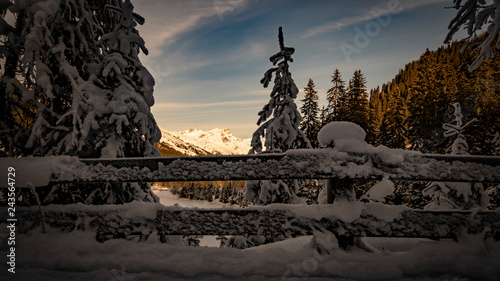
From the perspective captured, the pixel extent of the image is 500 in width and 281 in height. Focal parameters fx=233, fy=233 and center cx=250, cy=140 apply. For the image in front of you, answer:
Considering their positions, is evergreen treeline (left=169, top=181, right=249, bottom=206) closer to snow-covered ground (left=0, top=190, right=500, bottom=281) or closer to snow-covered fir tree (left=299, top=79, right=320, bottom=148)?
snow-covered fir tree (left=299, top=79, right=320, bottom=148)

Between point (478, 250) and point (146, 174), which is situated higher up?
point (146, 174)

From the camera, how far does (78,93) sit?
5.20 m

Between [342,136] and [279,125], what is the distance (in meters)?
6.00

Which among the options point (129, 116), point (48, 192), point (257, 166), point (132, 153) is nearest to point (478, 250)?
point (257, 166)

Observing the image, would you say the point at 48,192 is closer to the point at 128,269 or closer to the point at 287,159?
the point at 128,269

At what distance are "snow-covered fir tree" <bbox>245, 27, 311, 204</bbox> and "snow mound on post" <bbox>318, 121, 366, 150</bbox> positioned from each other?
18.7ft

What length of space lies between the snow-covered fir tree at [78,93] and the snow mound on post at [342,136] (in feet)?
13.8

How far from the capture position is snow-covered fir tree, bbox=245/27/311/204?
28.1ft

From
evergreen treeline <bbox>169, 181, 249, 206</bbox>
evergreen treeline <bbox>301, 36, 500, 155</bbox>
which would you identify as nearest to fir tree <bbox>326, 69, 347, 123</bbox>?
evergreen treeline <bbox>301, 36, 500, 155</bbox>

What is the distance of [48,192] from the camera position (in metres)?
5.31

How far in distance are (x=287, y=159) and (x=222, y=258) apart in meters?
1.21

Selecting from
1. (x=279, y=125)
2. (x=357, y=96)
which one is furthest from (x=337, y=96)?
(x=279, y=125)

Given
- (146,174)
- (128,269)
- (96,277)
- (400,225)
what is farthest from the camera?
(146,174)

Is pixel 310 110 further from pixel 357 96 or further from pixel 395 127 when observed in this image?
pixel 395 127
